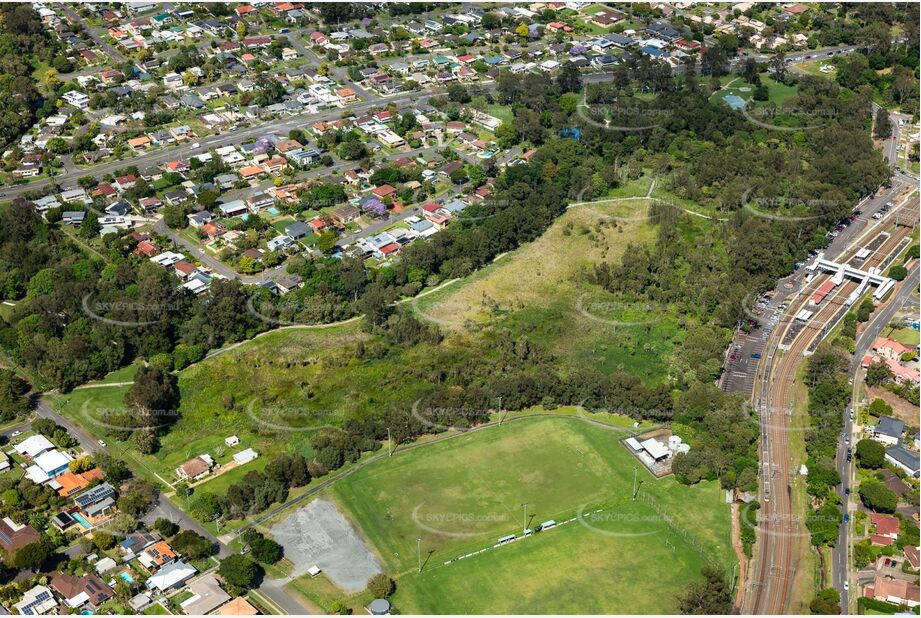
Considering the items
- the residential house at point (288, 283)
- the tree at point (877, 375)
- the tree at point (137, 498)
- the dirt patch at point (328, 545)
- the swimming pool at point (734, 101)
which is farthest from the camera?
the swimming pool at point (734, 101)

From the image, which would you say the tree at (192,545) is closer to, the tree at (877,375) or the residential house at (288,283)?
the residential house at (288,283)

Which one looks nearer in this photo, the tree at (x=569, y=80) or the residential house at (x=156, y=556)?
the residential house at (x=156, y=556)

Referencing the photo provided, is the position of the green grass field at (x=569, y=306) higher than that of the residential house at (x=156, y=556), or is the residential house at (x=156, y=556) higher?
the green grass field at (x=569, y=306)

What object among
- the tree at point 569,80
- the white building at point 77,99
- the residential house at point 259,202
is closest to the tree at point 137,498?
the residential house at point 259,202

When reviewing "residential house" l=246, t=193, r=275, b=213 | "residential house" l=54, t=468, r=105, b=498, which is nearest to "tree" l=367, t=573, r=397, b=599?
"residential house" l=54, t=468, r=105, b=498

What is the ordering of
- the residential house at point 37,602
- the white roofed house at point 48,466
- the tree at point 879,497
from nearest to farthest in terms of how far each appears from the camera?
1. the residential house at point 37,602
2. the tree at point 879,497
3. the white roofed house at point 48,466

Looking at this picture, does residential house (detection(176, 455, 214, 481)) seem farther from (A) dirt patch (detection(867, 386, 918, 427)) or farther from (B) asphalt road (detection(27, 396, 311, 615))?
(A) dirt patch (detection(867, 386, 918, 427))

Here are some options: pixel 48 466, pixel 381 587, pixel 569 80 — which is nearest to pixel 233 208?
pixel 48 466

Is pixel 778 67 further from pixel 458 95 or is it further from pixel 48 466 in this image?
pixel 48 466
